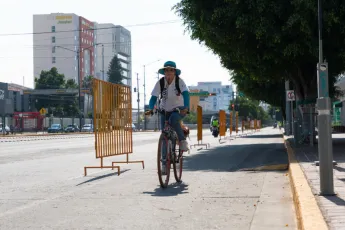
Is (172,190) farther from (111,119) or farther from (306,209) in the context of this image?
(111,119)

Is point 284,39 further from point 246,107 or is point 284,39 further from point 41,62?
point 41,62

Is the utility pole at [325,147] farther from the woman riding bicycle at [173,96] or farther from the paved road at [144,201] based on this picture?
the woman riding bicycle at [173,96]

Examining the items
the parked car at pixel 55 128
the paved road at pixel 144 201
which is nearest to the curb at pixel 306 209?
the paved road at pixel 144 201

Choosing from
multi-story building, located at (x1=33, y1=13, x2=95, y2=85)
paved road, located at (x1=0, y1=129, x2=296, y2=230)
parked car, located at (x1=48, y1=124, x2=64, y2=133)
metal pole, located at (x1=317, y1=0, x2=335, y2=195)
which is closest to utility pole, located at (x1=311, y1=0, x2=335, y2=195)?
metal pole, located at (x1=317, y1=0, x2=335, y2=195)

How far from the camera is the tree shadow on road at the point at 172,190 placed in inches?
295

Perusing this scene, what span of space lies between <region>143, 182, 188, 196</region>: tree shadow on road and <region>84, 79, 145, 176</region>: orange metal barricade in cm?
240

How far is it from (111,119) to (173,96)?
11.2 feet

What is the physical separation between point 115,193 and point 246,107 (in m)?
126

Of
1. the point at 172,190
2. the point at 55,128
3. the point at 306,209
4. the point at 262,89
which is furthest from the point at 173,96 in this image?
the point at 55,128

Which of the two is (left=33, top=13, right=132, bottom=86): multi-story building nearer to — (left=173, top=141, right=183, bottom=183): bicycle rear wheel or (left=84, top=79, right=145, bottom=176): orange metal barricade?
(left=84, top=79, right=145, bottom=176): orange metal barricade

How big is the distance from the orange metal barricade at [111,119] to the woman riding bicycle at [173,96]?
2.12 meters

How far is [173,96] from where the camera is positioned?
8.45 m

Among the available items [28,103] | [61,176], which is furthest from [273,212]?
[28,103]

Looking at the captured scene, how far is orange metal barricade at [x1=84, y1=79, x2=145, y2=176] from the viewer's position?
35.3ft
